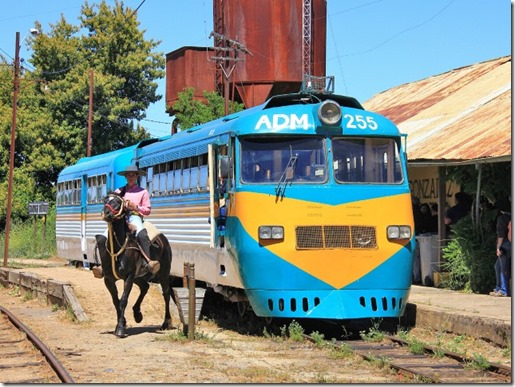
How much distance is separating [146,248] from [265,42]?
34860mm

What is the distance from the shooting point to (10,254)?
45.3m

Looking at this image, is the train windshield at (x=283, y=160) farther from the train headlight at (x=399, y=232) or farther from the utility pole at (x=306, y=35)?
the utility pole at (x=306, y=35)

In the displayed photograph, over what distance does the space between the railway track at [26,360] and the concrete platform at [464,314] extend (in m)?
5.49

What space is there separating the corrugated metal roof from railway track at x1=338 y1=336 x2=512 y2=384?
15.9 feet

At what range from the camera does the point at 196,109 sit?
153ft

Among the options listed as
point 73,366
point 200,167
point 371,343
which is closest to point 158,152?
point 200,167

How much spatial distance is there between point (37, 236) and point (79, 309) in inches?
1173

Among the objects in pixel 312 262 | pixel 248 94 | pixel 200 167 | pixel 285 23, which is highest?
pixel 285 23

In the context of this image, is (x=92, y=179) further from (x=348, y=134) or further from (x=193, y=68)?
(x=193, y=68)

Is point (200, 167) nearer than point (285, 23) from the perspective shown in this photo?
Yes

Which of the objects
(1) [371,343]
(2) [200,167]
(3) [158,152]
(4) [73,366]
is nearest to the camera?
(4) [73,366]

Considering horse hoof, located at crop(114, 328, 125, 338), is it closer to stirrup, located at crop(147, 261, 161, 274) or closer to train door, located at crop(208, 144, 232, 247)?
stirrup, located at crop(147, 261, 161, 274)

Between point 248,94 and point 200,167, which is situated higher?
point 248,94

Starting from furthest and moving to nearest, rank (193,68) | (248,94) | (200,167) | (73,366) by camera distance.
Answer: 1. (193,68)
2. (248,94)
3. (200,167)
4. (73,366)
